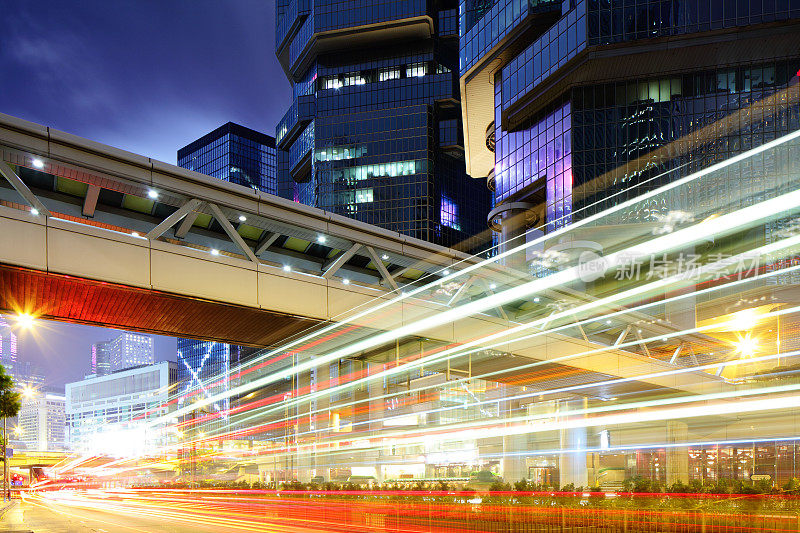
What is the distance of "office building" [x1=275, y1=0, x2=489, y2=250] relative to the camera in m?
118

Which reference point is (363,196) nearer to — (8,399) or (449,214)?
(449,214)

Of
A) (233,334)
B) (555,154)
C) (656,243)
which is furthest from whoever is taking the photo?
(555,154)

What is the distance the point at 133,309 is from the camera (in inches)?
638

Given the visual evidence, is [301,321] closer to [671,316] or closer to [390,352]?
[390,352]

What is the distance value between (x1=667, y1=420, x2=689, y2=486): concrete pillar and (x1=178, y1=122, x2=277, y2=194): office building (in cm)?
14355

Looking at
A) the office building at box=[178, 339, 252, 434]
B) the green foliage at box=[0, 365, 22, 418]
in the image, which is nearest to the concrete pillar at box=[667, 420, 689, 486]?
the green foliage at box=[0, 365, 22, 418]

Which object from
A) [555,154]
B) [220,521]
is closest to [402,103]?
[555,154]

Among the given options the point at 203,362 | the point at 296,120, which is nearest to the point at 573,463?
the point at 296,120

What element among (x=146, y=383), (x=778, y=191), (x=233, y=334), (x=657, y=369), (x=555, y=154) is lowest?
(x=146, y=383)

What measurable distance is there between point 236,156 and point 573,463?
6125 inches

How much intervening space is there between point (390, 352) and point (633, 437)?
35.3 m

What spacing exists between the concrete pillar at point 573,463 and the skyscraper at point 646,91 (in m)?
21.1

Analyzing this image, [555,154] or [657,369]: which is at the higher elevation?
[555,154]

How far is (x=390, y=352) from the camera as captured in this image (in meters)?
24.1
